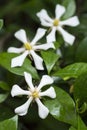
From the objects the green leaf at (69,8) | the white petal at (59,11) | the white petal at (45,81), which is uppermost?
the green leaf at (69,8)

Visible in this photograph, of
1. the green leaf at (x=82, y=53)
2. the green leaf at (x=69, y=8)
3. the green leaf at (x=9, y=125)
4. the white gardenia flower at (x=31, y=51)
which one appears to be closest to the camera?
the green leaf at (x=9, y=125)

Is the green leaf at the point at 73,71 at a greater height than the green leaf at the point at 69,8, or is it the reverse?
the green leaf at the point at 69,8

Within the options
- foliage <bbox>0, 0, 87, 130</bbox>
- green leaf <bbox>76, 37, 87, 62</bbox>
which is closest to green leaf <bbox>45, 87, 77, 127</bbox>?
foliage <bbox>0, 0, 87, 130</bbox>

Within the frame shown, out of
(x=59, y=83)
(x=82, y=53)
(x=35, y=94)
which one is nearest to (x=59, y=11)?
(x=82, y=53)

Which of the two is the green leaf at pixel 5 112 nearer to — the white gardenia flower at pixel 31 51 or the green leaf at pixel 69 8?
the white gardenia flower at pixel 31 51

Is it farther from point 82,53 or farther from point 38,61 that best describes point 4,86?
point 82,53

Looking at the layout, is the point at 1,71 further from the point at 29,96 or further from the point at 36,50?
the point at 29,96

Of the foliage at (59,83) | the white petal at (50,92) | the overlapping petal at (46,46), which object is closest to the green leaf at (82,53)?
the foliage at (59,83)
